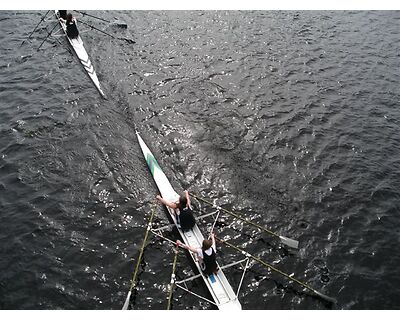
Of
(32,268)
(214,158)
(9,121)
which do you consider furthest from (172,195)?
(9,121)

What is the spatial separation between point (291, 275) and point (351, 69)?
18.9 meters

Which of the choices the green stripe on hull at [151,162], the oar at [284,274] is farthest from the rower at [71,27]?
the oar at [284,274]

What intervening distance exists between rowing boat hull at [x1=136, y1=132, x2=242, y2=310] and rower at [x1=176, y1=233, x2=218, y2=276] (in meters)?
0.26

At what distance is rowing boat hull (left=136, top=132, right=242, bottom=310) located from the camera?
14.4 meters

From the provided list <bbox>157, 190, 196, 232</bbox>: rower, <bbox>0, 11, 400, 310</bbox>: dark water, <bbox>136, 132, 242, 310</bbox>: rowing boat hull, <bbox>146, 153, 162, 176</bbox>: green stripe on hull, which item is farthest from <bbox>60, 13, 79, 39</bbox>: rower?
<bbox>157, 190, 196, 232</bbox>: rower

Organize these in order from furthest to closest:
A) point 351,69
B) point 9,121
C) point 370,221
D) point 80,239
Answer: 1. point 351,69
2. point 9,121
3. point 370,221
4. point 80,239

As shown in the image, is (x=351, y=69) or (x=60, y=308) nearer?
(x=60, y=308)

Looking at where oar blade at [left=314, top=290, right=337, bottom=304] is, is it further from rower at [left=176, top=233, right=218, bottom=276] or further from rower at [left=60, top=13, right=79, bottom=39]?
rower at [left=60, top=13, right=79, bottom=39]

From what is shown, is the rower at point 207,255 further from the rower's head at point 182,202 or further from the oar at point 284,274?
the rower's head at point 182,202

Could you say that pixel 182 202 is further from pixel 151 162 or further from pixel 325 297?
pixel 325 297

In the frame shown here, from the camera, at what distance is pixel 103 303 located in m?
14.6

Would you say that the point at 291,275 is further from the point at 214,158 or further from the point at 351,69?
the point at 351,69

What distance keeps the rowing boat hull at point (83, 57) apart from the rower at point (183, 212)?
1115cm

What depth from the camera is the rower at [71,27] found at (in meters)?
28.7
